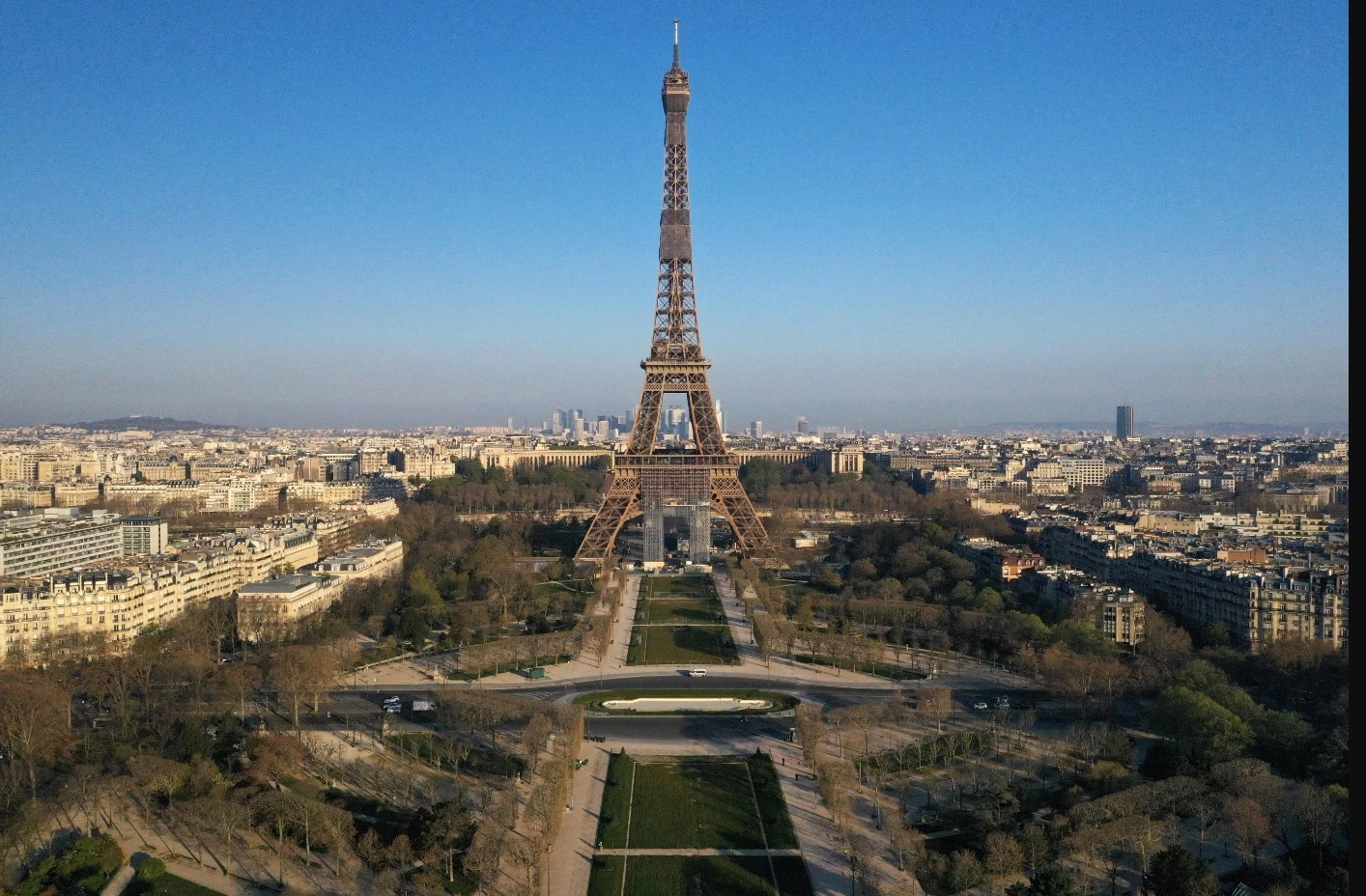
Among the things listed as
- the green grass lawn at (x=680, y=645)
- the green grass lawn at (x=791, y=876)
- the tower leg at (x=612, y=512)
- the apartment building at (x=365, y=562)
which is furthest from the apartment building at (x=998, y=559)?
the green grass lawn at (x=791, y=876)

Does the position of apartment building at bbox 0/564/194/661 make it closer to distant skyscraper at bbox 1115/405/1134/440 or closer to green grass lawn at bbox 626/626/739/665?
green grass lawn at bbox 626/626/739/665

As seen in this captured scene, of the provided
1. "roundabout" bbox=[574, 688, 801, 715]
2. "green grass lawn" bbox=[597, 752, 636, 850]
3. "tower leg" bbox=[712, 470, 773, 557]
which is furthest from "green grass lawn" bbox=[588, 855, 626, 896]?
"tower leg" bbox=[712, 470, 773, 557]

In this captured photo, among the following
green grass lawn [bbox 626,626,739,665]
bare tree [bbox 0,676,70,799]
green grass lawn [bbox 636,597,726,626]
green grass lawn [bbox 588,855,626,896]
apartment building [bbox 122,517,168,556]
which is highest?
apartment building [bbox 122,517,168,556]

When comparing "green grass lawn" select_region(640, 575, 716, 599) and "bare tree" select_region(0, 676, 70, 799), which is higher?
"bare tree" select_region(0, 676, 70, 799)

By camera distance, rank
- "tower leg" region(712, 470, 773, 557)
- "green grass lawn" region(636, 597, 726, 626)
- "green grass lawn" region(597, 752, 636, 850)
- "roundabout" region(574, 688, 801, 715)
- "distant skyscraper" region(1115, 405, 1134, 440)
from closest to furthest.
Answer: "green grass lawn" region(597, 752, 636, 850)
"roundabout" region(574, 688, 801, 715)
"green grass lawn" region(636, 597, 726, 626)
"tower leg" region(712, 470, 773, 557)
"distant skyscraper" region(1115, 405, 1134, 440)

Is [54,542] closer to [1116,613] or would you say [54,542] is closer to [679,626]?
[679,626]

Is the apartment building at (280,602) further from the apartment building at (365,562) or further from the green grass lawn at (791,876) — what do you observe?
the green grass lawn at (791,876)
